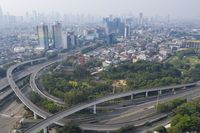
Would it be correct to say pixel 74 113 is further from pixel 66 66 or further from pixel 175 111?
pixel 66 66

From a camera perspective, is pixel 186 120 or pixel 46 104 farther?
pixel 46 104

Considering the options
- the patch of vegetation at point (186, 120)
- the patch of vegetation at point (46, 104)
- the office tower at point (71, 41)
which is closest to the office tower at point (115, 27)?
the office tower at point (71, 41)

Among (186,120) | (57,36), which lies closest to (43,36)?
(57,36)

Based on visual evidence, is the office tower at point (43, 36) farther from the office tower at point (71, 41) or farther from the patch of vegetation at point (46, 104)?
the patch of vegetation at point (46, 104)

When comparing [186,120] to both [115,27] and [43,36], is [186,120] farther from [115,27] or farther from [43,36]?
[115,27]

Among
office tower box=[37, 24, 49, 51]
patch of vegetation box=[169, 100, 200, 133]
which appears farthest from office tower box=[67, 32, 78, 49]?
patch of vegetation box=[169, 100, 200, 133]

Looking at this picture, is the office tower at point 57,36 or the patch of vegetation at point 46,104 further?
the office tower at point 57,36
